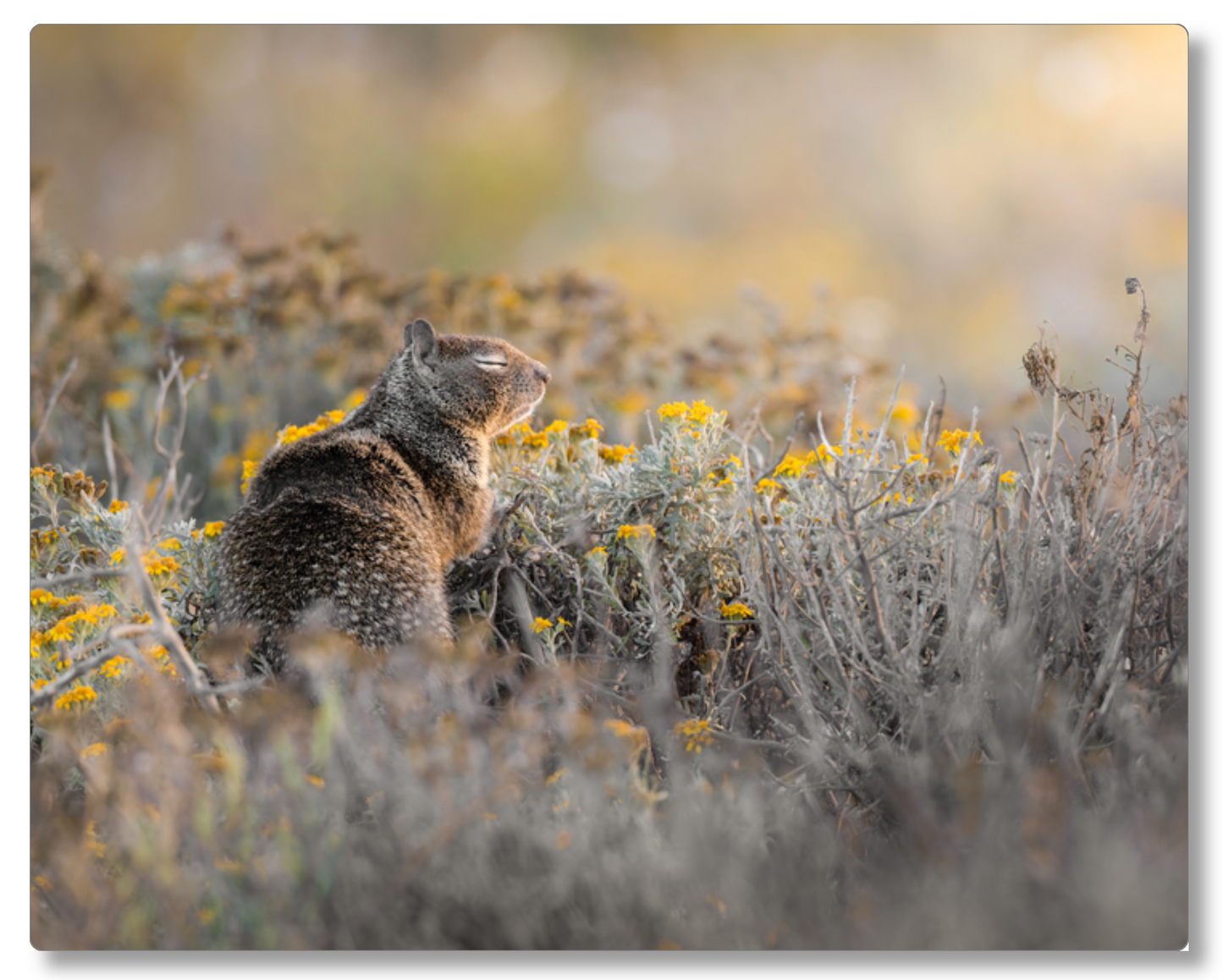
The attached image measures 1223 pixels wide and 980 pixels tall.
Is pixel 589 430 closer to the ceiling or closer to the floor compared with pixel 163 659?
closer to the ceiling

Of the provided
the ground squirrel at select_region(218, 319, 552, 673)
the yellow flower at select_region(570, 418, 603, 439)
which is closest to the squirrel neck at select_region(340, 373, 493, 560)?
the ground squirrel at select_region(218, 319, 552, 673)

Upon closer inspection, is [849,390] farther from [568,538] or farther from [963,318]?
[963,318]

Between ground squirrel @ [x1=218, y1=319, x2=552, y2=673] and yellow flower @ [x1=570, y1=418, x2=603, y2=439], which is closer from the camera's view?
ground squirrel @ [x1=218, y1=319, x2=552, y2=673]

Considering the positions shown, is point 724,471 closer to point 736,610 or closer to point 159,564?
point 736,610

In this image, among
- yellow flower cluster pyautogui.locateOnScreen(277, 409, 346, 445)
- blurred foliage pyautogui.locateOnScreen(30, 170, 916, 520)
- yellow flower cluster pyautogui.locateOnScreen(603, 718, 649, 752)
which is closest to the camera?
yellow flower cluster pyautogui.locateOnScreen(603, 718, 649, 752)

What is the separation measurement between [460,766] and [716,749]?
33.4 inches

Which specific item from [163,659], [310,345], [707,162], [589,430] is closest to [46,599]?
[163,659]

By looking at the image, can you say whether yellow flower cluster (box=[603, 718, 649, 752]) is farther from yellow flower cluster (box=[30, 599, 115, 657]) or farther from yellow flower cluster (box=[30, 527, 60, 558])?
yellow flower cluster (box=[30, 527, 60, 558])

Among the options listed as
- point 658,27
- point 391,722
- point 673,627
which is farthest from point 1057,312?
point 391,722

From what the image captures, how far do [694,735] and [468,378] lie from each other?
145 cm

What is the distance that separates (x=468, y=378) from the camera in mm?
3598

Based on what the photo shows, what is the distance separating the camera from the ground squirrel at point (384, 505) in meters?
2.75

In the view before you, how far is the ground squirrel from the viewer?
2750 mm

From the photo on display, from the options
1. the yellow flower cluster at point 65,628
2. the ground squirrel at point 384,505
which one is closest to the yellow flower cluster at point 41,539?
the yellow flower cluster at point 65,628
